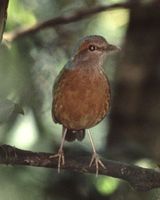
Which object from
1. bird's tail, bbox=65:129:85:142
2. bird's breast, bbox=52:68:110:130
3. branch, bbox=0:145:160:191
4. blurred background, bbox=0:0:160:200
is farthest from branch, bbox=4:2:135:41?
branch, bbox=0:145:160:191

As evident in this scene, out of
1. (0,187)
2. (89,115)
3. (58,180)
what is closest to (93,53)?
(89,115)

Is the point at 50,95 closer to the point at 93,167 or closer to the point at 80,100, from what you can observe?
the point at 80,100

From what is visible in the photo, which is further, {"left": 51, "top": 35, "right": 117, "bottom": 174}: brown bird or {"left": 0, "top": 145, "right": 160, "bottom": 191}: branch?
{"left": 51, "top": 35, "right": 117, "bottom": 174}: brown bird

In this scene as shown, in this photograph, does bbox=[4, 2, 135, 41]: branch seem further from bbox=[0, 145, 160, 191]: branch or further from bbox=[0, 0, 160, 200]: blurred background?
bbox=[0, 145, 160, 191]: branch

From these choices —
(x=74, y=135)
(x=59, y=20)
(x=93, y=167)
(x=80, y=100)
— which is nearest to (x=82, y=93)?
(x=80, y=100)

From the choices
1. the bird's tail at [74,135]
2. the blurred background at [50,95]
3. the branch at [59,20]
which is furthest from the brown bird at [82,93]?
the branch at [59,20]

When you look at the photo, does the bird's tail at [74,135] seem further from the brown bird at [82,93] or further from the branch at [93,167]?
the branch at [93,167]
